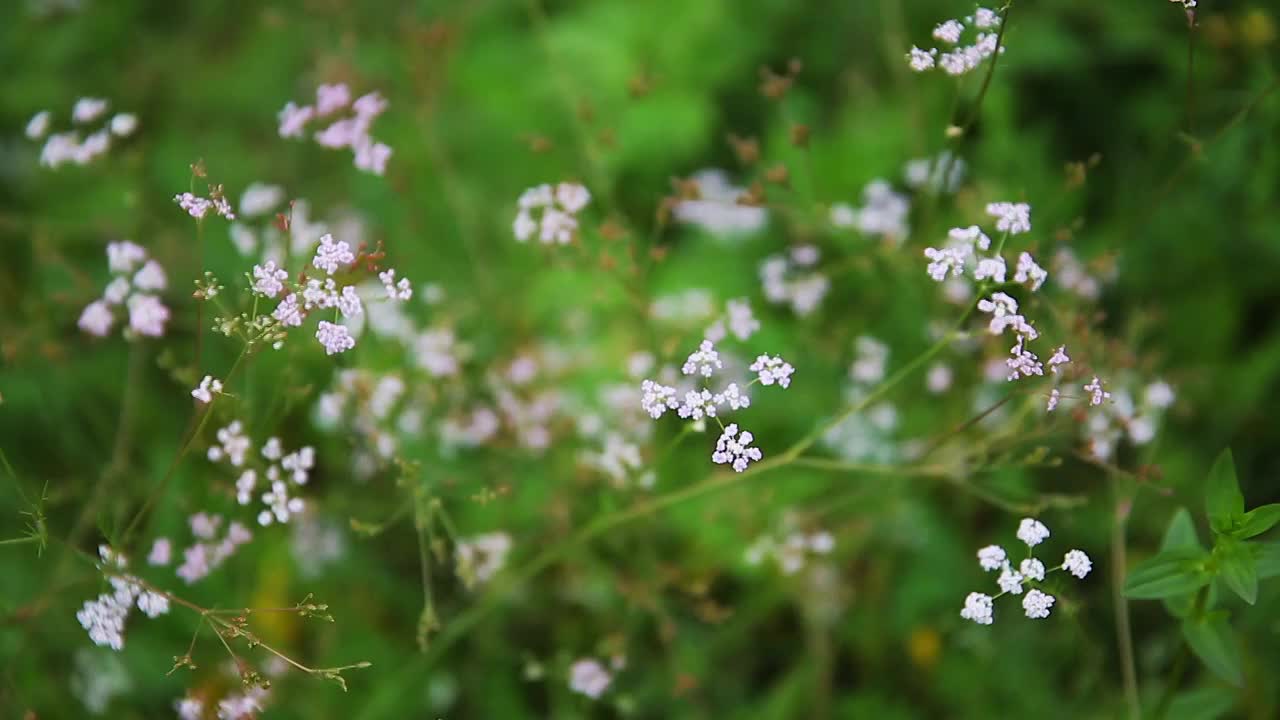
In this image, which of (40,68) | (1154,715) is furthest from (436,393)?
(40,68)

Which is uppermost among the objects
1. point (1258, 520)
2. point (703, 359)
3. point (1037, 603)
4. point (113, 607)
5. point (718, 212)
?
point (718, 212)

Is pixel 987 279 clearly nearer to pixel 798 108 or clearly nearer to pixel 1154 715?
pixel 1154 715

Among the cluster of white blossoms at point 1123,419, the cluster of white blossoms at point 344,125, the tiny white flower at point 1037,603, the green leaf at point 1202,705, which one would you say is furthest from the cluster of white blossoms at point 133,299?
the green leaf at point 1202,705

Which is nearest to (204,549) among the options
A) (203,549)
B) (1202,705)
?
(203,549)

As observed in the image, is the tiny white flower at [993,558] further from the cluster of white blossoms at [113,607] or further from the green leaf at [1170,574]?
the cluster of white blossoms at [113,607]

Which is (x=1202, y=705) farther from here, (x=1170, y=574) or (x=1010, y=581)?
(x=1010, y=581)

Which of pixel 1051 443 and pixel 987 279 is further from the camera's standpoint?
pixel 1051 443
